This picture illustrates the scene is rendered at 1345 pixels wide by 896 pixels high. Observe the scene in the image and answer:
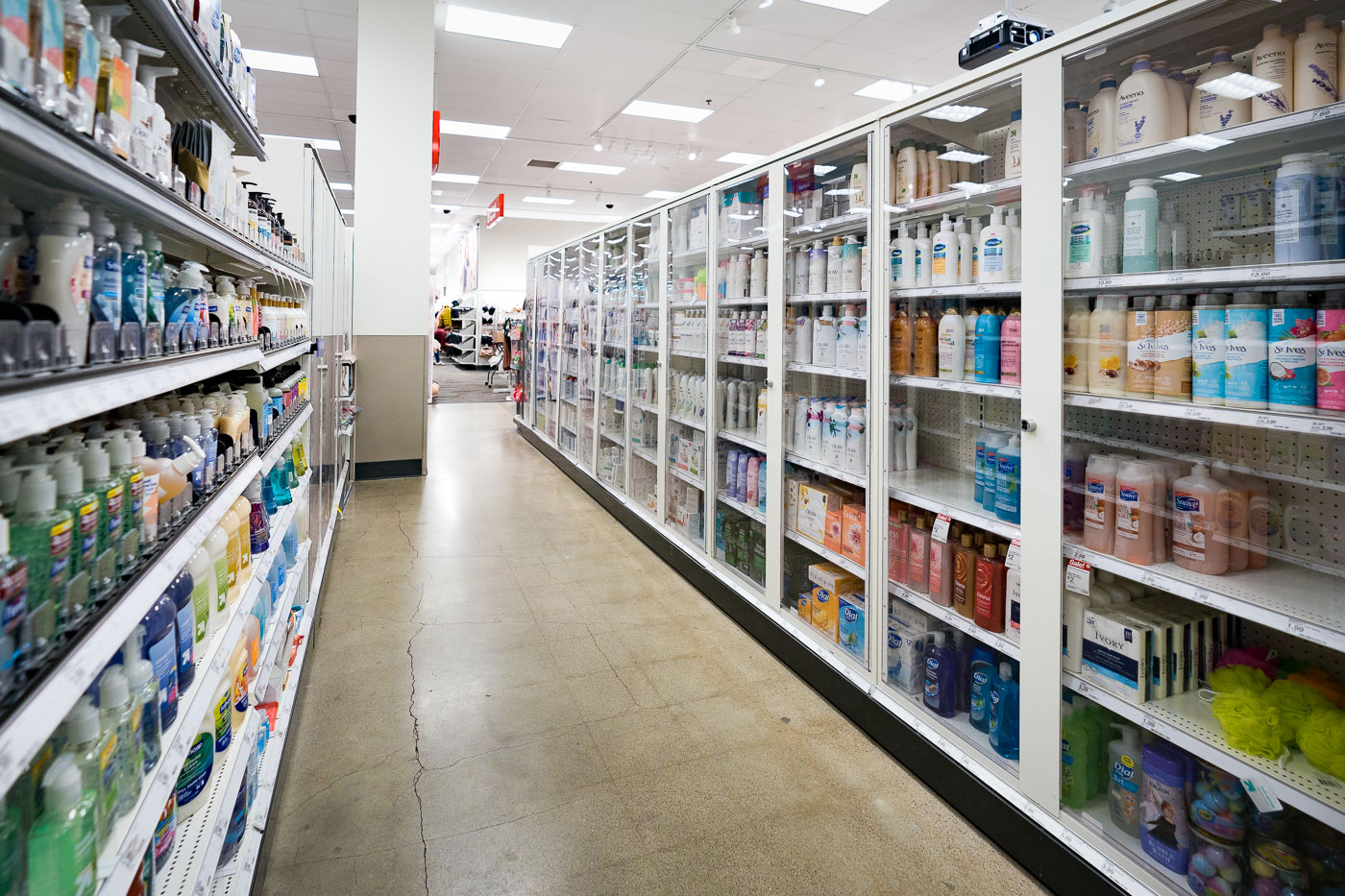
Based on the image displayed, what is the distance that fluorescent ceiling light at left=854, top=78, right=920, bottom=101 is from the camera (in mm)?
7922

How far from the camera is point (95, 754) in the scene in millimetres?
1003

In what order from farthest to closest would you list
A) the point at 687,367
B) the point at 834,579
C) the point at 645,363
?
the point at 645,363 < the point at 687,367 < the point at 834,579

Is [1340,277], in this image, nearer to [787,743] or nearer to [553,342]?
[787,743]

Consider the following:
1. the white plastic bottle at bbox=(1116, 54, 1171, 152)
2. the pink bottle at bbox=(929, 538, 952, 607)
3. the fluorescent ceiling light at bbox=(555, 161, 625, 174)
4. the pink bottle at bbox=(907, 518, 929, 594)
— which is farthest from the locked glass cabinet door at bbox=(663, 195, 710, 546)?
the fluorescent ceiling light at bbox=(555, 161, 625, 174)

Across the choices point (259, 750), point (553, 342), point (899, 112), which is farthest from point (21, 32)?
point (553, 342)

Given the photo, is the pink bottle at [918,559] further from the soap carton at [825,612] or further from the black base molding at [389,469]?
the black base molding at [389,469]

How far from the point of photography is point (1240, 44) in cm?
167

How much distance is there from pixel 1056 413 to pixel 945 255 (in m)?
0.74

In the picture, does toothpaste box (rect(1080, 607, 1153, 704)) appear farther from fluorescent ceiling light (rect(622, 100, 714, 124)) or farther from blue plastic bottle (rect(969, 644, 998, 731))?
fluorescent ceiling light (rect(622, 100, 714, 124))

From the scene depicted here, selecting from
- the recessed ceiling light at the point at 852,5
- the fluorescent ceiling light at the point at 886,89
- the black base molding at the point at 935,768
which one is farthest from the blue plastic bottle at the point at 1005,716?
the fluorescent ceiling light at the point at 886,89

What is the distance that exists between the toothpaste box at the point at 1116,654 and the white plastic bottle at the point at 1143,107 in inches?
47.1

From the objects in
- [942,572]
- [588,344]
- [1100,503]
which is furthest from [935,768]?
[588,344]

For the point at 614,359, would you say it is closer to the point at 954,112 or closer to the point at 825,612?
the point at 825,612

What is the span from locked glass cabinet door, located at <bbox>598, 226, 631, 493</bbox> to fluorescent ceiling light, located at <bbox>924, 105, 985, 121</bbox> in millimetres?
3294
